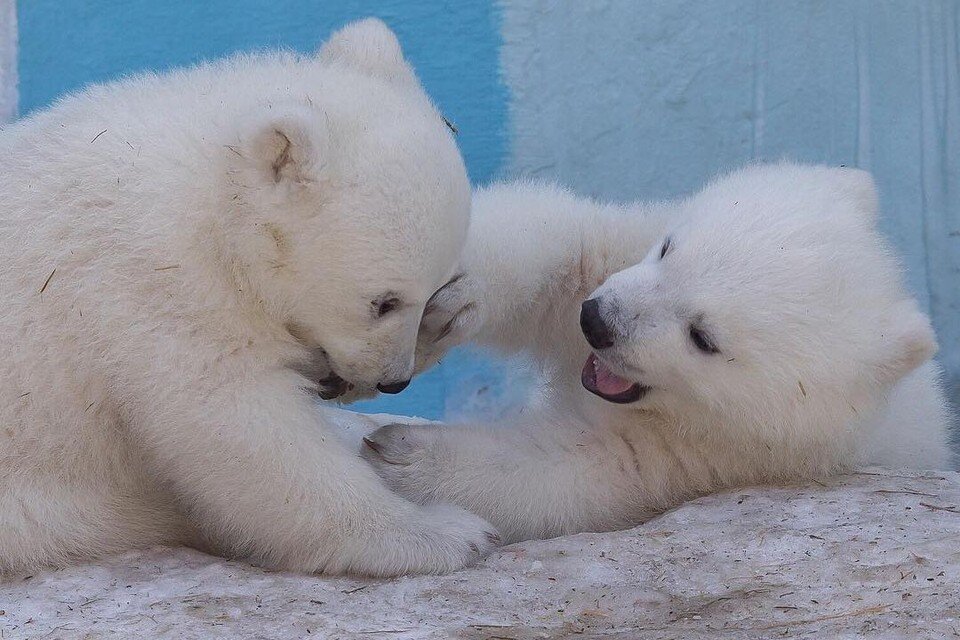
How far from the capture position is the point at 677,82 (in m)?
5.93

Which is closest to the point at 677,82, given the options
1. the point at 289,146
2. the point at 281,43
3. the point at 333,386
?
the point at 281,43

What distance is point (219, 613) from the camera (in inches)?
116

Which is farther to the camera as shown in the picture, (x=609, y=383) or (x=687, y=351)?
(x=609, y=383)

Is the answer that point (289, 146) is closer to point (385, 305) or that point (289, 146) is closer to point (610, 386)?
point (385, 305)

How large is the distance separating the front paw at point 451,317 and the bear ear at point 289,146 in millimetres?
723

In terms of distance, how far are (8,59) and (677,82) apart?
3645 mm

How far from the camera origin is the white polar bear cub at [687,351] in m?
3.62

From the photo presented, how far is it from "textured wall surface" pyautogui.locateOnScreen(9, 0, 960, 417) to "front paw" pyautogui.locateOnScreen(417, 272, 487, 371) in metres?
2.23

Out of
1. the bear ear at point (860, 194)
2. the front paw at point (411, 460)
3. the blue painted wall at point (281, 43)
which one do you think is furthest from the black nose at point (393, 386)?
the blue painted wall at point (281, 43)

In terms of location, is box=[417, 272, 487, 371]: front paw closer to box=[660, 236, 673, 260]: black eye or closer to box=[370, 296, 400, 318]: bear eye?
box=[370, 296, 400, 318]: bear eye

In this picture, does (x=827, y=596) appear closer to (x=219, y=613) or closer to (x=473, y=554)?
(x=473, y=554)

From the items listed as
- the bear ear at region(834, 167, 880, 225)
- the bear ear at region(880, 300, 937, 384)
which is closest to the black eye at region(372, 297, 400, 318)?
the bear ear at region(880, 300, 937, 384)

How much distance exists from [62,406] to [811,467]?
7.68 ft

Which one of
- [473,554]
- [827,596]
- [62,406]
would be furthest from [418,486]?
[827,596]
